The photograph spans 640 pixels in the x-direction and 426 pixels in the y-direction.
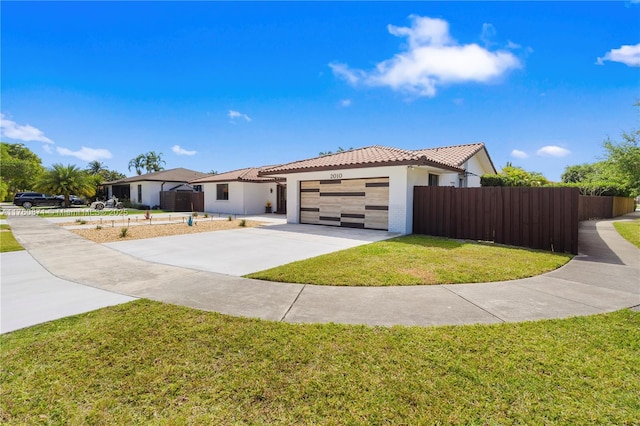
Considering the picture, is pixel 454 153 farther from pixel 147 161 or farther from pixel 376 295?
pixel 147 161

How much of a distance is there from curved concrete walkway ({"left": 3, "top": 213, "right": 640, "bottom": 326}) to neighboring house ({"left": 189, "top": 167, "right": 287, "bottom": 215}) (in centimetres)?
1643

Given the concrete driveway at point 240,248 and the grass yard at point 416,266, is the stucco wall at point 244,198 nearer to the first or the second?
the concrete driveway at point 240,248

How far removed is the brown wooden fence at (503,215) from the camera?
8.72 metres

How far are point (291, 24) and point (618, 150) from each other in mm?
19566

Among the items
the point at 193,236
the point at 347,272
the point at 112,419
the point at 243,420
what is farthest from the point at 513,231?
the point at 193,236

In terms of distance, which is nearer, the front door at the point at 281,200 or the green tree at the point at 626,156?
the green tree at the point at 626,156

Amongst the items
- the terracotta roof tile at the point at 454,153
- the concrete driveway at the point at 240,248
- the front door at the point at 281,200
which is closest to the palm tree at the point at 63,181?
the front door at the point at 281,200

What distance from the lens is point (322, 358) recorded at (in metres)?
2.92

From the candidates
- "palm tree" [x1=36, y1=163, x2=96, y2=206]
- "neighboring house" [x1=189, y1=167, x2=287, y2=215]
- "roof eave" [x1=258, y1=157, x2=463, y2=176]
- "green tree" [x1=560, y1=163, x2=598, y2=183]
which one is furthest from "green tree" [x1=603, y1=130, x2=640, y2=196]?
"palm tree" [x1=36, y1=163, x2=96, y2=206]

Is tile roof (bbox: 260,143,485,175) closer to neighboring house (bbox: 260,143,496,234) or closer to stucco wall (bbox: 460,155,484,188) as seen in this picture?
neighboring house (bbox: 260,143,496,234)

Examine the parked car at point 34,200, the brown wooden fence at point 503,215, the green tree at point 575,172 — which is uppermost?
the green tree at point 575,172

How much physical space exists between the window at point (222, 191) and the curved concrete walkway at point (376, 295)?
1813 centimetres

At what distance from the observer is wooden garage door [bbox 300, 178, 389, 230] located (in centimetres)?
1294

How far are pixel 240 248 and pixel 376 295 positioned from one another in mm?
5396
